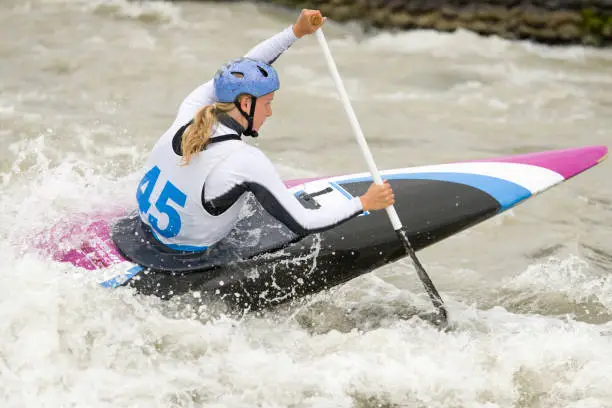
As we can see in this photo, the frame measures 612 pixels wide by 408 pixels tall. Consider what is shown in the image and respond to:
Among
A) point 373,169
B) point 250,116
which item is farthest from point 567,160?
point 250,116

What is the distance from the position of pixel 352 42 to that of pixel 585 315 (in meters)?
6.36

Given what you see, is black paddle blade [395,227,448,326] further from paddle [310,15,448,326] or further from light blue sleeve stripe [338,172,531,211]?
light blue sleeve stripe [338,172,531,211]

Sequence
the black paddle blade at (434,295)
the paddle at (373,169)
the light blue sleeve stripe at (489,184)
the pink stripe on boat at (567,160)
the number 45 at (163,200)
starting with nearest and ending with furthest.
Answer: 1. the number 45 at (163,200)
2. the paddle at (373,169)
3. the black paddle blade at (434,295)
4. the light blue sleeve stripe at (489,184)
5. the pink stripe on boat at (567,160)

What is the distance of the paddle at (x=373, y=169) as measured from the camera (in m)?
3.99

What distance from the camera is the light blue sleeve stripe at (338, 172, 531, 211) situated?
434cm

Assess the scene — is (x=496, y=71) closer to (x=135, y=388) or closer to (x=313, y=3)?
(x=313, y=3)

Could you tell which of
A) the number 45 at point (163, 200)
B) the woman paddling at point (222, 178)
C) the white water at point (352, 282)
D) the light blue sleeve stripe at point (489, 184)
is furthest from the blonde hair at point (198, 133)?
the light blue sleeve stripe at point (489, 184)

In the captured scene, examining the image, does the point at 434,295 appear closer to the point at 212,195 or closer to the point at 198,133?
the point at 212,195

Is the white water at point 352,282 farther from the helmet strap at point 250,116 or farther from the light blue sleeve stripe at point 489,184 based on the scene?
the helmet strap at point 250,116

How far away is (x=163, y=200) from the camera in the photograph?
375cm

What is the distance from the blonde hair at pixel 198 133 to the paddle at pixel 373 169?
0.56m

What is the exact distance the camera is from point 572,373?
3.81 metres

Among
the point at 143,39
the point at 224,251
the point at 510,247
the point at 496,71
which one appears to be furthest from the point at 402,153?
the point at 143,39

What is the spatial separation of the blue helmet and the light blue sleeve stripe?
966mm
